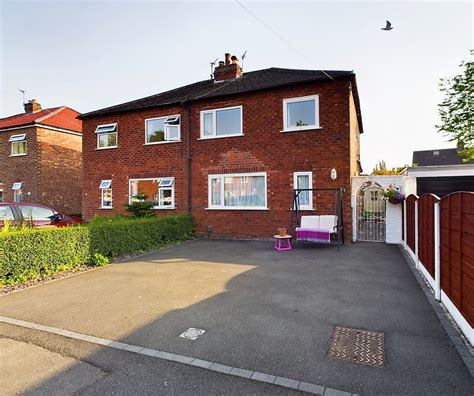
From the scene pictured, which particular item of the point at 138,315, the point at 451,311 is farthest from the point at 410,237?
the point at 138,315

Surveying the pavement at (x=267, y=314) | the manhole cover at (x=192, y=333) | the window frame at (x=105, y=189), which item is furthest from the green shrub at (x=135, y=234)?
the manhole cover at (x=192, y=333)

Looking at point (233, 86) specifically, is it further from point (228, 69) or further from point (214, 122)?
point (228, 69)

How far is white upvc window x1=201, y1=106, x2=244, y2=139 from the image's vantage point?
11945 mm

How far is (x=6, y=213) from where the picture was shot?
816cm

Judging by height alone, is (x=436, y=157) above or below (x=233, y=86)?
below

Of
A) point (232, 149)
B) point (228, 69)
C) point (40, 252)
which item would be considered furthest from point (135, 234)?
point (228, 69)

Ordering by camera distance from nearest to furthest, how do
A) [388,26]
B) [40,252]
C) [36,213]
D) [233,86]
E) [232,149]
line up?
[40,252] < [388,26] < [36,213] < [232,149] < [233,86]

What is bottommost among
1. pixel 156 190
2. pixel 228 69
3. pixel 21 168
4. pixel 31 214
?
pixel 31 214

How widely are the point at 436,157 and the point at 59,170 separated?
119 ft

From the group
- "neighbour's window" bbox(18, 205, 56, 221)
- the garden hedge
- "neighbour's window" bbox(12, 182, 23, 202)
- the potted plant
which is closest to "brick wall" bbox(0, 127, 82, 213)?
"neighbour's window" bbox(12, 182, 23, 202)

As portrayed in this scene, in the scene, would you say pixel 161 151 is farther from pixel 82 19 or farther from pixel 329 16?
pixel 329 16

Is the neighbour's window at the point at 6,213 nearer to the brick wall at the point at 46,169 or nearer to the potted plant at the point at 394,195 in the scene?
the brick wall at the point at 46,169

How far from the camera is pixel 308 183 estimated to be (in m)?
10.7

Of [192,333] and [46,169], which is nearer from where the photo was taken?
[192,333]
